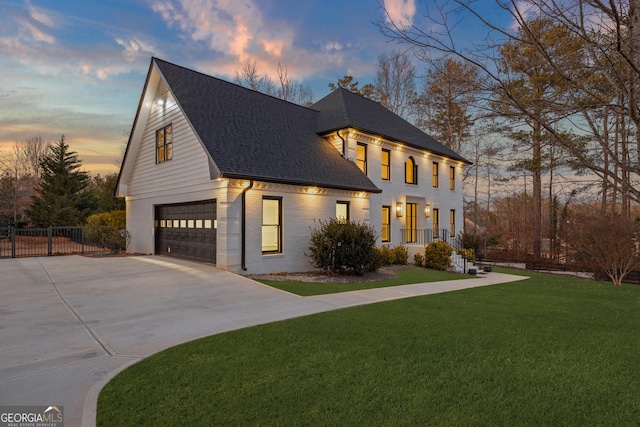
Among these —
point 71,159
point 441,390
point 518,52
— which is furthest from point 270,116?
point 71,159

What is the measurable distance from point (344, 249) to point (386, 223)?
6854 millimetres

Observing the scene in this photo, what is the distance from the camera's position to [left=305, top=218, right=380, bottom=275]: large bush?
1209 cm

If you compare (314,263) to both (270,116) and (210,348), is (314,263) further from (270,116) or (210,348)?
(210,348)

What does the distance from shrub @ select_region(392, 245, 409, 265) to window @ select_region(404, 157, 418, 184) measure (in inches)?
179

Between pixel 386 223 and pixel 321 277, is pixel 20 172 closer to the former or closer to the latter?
pixel 386 223

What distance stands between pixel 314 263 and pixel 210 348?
9033 millimetres

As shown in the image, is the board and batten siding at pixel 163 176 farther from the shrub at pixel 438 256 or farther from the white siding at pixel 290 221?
the shrub at pixel 438 256

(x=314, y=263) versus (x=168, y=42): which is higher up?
(x=168, y=42)

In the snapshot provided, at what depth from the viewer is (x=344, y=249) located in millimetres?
12086

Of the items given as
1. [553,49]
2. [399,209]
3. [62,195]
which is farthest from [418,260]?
[62,195]

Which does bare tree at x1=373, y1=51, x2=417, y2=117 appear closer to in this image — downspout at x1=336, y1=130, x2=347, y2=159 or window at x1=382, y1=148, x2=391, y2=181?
window at x1=382, y1=148, x2=391, y2=181

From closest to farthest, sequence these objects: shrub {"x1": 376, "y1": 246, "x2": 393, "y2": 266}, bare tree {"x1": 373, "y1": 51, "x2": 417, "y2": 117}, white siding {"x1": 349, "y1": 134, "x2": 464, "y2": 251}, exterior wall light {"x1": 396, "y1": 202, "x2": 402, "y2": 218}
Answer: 1. shrub {"x1": 376, "y1": 246, "x2": 393, "y2": 266}
2. white siding {"x1": 349, "y1": 134, "x2": 464, "y2": 251}
3. exterior wall light {"x1": 396, "y1": 202, "x2": 402, "y2": 218}
4. bare tree {"x1": 373, "y1": 51, "x2": 417, "y2": 117}

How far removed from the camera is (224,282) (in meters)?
9.94

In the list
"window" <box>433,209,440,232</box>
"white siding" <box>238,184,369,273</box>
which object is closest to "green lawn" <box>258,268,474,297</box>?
"white siding" <box>238,184,369,273</box>
